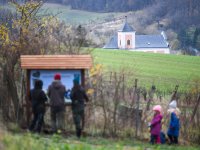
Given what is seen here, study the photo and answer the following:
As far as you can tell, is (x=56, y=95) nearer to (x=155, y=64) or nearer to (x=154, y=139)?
(x=154, y=139)

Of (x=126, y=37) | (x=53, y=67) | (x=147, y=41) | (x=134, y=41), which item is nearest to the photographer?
(x=53, y=67)

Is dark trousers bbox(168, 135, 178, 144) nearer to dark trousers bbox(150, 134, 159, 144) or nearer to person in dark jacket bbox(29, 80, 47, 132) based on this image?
dark trousers bbox(150, 134, 159, 144)

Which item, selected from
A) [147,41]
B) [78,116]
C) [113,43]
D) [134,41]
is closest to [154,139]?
[78,116]

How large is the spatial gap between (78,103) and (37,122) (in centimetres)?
131

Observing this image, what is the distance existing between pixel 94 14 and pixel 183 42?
111 feet

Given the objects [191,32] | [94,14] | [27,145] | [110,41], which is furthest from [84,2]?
[27,145]

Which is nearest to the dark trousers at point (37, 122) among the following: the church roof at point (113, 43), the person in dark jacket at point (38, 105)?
the person in dark jacket at point (38, 105)

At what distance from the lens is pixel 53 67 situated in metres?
13.9

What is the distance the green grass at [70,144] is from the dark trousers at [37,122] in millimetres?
857

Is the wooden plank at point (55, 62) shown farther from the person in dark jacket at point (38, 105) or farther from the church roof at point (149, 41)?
the church roof at point (149, 41)

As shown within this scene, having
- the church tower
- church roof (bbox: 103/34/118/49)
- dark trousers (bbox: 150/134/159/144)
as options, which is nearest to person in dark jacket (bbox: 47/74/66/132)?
dark trousers (bbox: 150/134/159/144)

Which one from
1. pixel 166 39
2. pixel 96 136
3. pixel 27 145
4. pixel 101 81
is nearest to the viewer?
pixel 27 145

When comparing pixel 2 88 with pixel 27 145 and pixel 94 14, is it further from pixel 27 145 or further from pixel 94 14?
pixel 94 14

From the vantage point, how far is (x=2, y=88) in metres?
14.9
